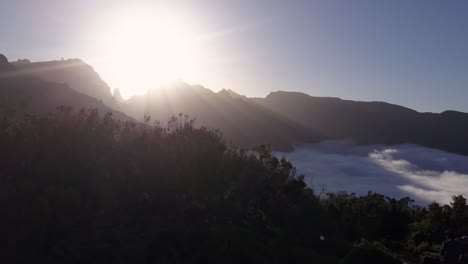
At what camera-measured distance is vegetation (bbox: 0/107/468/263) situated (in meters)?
8.52

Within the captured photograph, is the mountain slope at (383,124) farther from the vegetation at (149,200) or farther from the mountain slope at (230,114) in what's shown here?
the vegetation at (149,200)

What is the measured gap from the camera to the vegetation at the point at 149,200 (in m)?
8.52

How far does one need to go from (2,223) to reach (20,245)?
2.13ft

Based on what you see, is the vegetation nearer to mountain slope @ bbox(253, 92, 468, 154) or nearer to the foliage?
the foliage

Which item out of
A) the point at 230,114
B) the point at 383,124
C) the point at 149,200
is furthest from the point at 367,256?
the point at 383,124

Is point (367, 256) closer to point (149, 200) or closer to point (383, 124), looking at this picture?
point (149, 200)

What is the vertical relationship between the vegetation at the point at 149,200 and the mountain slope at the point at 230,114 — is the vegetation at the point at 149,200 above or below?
below

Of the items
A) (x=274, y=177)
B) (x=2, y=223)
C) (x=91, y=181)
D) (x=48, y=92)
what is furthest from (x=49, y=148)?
(x=48, y=92)

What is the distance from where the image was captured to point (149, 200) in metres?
10.8

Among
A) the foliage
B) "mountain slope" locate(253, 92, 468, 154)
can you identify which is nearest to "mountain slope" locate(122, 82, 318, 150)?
"mountain slope" locate(253, 92, 468, 154)

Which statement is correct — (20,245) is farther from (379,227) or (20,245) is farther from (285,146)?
(285,146)

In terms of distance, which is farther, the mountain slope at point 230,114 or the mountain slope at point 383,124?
the mountain slope at point 383,124

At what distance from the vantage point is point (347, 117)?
188250 millimetres

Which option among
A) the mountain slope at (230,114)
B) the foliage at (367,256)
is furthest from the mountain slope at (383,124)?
the foliage at (367,256)
